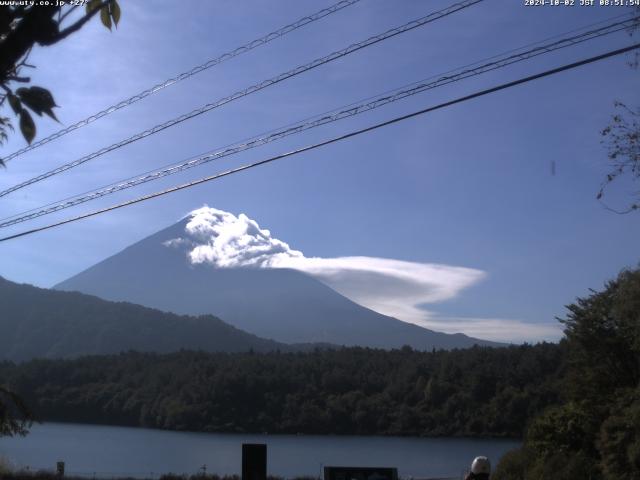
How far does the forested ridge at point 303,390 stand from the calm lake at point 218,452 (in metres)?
2.82

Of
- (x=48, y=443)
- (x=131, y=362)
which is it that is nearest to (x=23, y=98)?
(x=48, y=443)

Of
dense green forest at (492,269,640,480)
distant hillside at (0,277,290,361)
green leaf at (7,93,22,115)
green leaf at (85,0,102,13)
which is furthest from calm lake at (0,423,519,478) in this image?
distant hillside at (0,277,290,361)

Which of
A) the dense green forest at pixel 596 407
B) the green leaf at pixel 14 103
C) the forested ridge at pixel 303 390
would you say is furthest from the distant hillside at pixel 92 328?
the green leaf at pixel 14 103

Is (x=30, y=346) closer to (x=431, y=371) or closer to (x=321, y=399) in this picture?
(x=321, y=399)

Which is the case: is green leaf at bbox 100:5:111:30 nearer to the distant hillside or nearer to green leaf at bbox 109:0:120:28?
green leaf at bbox 109:0:120:28

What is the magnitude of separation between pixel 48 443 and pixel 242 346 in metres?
96.3

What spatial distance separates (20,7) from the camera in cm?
332

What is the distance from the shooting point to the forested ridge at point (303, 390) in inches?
2676

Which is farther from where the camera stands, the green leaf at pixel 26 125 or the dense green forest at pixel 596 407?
the dense green forest at pixel 596 407

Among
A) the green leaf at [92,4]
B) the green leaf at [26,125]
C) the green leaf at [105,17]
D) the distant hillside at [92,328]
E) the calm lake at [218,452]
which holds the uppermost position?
Result: the distant hillside at [92,328]

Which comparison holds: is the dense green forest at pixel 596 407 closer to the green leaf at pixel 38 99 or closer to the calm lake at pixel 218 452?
the calm lake at pixel 218 452

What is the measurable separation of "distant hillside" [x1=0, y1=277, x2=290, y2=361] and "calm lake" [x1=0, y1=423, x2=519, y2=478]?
2783 inches

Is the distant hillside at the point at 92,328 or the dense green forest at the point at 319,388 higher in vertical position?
the distant hillside at the point at 92,328

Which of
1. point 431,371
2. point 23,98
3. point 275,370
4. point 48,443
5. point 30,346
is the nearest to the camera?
point 23,98
